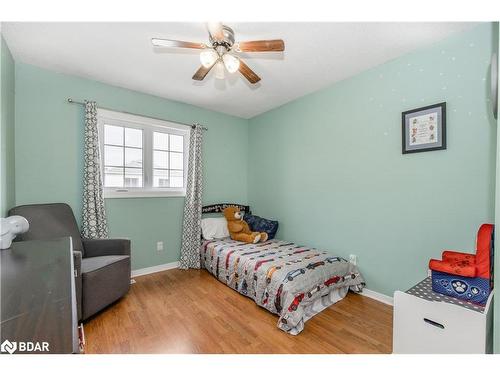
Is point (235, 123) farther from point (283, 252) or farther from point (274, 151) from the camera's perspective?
point (283, 252)

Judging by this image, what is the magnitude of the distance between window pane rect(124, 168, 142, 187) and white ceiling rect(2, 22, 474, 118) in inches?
41.0

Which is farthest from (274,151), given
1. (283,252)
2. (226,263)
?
(226,263)

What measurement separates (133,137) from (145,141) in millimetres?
149

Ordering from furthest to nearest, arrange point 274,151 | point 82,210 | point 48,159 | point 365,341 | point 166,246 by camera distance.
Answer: point 274,151 < point 166,246 < point 82,210 < point 48,159 < point 365,341

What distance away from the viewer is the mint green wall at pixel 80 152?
224 cm

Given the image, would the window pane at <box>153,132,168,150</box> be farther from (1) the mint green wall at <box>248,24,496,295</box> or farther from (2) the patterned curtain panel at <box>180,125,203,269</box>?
(1) the mint green wall at <box>248,24,496,295</box>

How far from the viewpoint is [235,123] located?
12.4ft

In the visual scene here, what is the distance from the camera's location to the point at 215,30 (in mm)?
1423

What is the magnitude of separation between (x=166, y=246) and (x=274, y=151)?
2128 millimetres

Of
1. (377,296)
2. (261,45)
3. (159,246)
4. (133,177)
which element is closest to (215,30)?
(261,45)

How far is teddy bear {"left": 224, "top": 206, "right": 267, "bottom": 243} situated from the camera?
2991mm

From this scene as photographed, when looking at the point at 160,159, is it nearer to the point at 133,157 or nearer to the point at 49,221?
the point at 133,157

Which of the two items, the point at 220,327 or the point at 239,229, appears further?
the point at 239,229

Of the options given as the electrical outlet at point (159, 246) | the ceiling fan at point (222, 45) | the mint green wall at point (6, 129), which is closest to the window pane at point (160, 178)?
the electrical outlet at point (159, 246)
